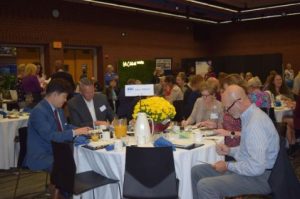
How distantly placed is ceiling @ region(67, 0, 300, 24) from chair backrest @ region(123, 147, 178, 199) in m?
8.61

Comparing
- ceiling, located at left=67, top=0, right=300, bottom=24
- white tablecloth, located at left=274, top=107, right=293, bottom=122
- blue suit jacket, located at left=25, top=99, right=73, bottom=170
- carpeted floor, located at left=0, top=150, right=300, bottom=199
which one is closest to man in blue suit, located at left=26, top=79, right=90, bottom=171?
blue suit jacket, located at left=25, top=99, right=73, bottom=170

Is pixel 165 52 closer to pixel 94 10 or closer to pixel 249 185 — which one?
pixel 94 10

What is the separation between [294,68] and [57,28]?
994cm

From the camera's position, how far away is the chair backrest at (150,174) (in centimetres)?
262

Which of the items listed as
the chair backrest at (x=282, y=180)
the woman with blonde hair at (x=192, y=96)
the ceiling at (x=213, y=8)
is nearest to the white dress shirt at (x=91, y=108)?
the woman with blonde hair at (x=192, y=96)

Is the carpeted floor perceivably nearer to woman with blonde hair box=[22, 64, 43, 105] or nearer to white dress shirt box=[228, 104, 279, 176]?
white dress shirt box=[228, 104, 279, 176]

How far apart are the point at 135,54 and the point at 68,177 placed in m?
11.4

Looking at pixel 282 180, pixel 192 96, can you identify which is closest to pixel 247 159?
pixel 282 180

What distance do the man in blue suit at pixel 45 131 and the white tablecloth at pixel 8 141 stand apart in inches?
79.2

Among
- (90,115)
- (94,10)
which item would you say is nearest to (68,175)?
(90,115)

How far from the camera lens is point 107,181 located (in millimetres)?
3061

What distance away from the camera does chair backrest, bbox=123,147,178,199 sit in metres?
2.62

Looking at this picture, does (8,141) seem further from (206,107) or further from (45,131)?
(206,107)

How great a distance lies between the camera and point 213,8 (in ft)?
43.8
